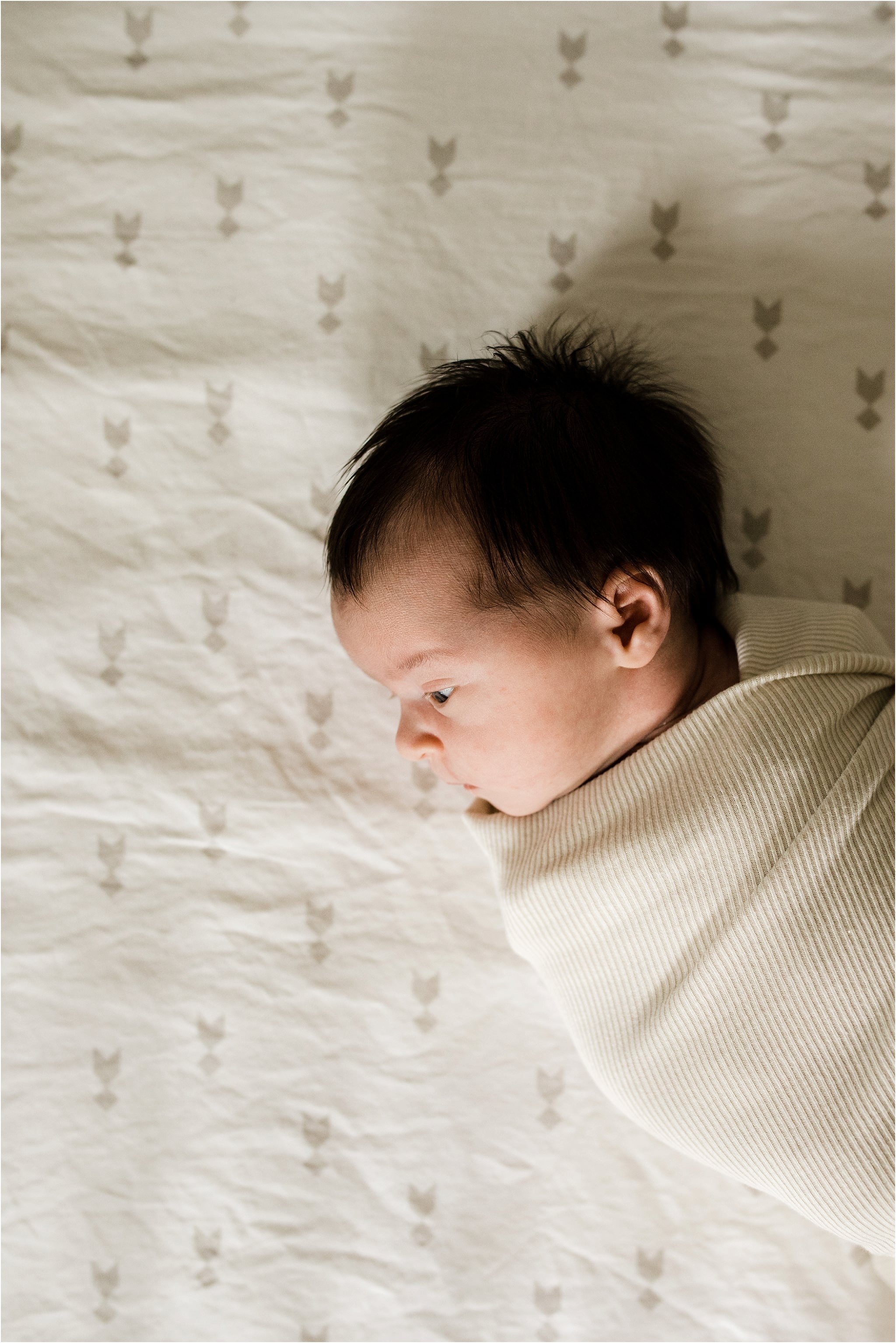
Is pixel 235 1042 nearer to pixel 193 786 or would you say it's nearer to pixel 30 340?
pixel 193 786

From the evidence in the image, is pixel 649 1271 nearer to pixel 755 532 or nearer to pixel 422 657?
pixel 422 657

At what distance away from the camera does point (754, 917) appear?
86 cm

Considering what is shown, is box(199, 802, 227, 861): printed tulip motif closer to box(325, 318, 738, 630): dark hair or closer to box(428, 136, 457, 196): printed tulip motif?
box(325, 318, 738, 630): dark hair

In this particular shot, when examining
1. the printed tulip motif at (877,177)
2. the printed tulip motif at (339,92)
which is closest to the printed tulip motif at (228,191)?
the printed tulip motif at (339,92)

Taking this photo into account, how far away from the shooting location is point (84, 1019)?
1044mm

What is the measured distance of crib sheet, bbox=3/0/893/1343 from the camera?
103 cm

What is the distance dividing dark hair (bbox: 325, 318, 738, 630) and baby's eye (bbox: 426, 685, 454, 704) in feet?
0.31

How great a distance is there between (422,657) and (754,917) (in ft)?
1.31

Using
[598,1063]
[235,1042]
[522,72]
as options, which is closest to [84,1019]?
[235,1042]

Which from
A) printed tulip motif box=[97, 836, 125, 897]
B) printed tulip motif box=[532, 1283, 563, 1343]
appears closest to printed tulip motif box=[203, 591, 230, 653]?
printed tulip motif box=[97, 836, 125, 897]

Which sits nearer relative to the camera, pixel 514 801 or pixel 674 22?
pixel 514 801

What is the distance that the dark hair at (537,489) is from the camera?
0.85m

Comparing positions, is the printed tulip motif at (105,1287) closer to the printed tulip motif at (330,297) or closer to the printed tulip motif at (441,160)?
the printed tulip motif at (330,297)

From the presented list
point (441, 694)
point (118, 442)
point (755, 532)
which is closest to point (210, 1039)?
point (441, 694)
